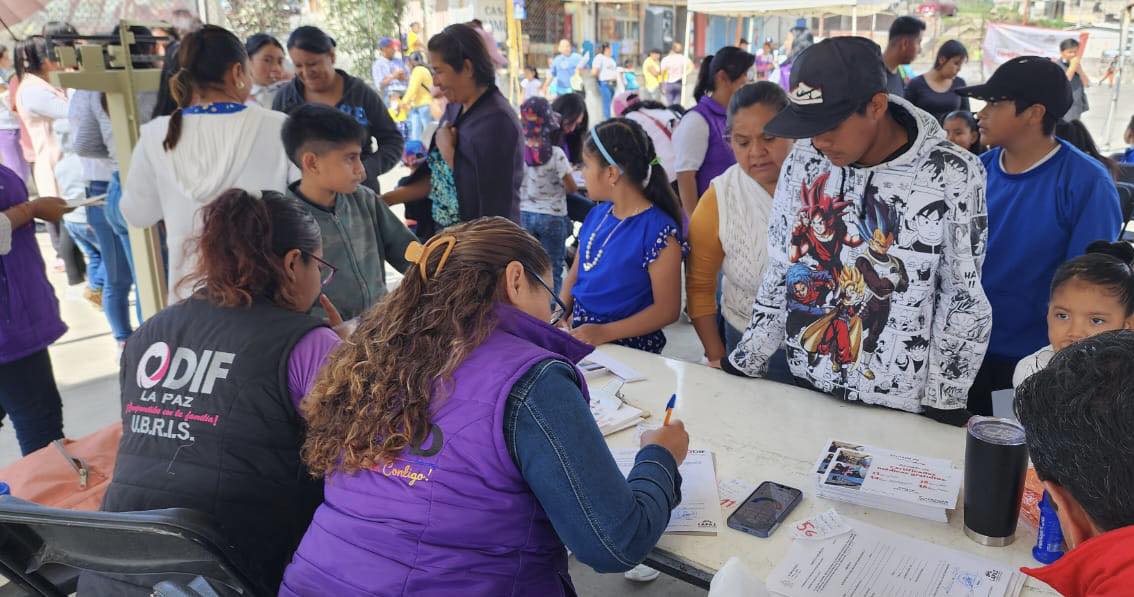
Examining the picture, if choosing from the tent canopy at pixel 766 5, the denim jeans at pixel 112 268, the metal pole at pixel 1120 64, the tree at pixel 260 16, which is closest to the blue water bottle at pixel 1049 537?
the denim jeans at pixel 112 268

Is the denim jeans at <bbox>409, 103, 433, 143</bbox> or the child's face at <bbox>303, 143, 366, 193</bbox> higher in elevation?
the child's face at <bbox>303, 143, 366, 193</bbox>

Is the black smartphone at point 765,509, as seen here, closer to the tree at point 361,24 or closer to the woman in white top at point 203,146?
the woman in white top at point 203,146

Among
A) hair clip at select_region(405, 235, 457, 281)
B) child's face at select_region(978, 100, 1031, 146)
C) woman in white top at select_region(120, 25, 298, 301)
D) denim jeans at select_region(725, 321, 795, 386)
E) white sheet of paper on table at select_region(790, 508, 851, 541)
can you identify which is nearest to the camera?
hair clip at select_region(405, 235, 457, 281)

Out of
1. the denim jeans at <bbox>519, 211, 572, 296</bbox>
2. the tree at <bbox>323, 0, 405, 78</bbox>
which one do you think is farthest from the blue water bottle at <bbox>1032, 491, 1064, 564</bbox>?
the tree at <bbox>323, 0, 405, 78</bbox>

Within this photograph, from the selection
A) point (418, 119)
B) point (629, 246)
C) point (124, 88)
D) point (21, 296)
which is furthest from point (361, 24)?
point (629, 246)

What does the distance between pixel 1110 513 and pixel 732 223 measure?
1501mm

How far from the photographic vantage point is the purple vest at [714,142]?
3637mm

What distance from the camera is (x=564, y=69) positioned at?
1279 cm

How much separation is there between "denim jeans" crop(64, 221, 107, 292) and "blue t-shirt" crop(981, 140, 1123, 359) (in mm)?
3829

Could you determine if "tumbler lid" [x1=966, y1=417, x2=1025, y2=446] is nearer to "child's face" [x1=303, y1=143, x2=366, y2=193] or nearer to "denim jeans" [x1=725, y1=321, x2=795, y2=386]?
"denim jeans" [x1=725, y1=321, x2=795, y2=386]

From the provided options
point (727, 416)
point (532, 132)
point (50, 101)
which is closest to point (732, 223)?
point (727, 416)

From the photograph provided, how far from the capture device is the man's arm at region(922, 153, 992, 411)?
156 cm

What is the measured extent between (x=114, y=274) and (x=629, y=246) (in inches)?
111

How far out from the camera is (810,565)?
123 centimetres
